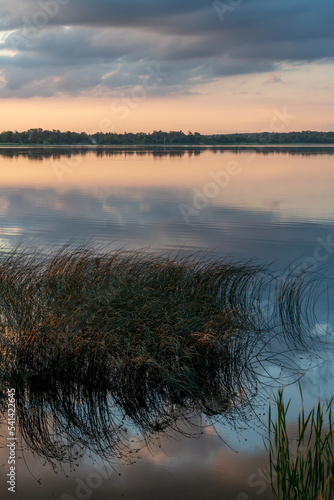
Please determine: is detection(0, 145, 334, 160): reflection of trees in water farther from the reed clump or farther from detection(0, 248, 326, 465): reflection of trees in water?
detection(0, 248, 326, 465): reflection of trees in water

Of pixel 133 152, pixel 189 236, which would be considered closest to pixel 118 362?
pixel 189 236

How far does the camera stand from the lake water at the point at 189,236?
17.3ft

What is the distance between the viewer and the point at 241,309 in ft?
33.3

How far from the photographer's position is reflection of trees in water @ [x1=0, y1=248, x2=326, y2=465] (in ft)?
20.5

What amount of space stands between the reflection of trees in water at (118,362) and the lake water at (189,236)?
13.0 inches

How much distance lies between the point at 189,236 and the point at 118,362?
1502 cm

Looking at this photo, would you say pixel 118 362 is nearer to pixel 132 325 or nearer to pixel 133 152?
pixel 132 325

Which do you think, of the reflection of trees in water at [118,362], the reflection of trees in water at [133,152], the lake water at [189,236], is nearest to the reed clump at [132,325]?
the reflection of trees in water at [118,362]

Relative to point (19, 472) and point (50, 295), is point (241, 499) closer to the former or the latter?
point (19, 472)

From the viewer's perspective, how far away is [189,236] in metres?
21.8

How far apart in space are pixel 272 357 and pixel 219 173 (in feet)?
156

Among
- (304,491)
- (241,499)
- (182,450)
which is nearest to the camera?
(304,491)

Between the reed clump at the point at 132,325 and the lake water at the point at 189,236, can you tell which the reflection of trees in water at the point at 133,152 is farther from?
the reed clump at the point at 132,325

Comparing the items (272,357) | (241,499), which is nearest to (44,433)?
(241,499)
